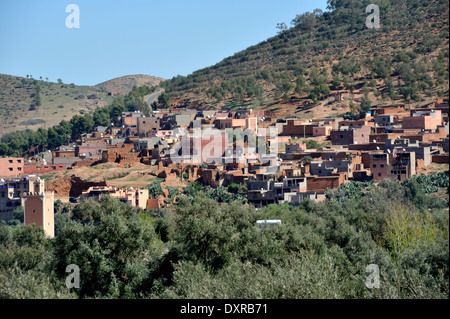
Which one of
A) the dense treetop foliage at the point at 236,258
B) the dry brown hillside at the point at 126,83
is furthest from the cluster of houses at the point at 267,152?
the dry brown hillside at the point at 126,83

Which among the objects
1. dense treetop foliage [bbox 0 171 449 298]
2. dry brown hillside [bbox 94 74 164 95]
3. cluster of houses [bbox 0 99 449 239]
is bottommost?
dense treetop foliage [bbox 0 171 449 298]

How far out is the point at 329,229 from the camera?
1831 centimetres

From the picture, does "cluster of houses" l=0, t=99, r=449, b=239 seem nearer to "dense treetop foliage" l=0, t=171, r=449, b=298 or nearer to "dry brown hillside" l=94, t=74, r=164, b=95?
"dense treetop foliage" l=0, t=171, r=449, b=298

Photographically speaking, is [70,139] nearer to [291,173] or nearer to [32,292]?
[291,173]

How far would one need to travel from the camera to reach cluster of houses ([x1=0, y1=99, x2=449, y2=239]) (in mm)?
29016

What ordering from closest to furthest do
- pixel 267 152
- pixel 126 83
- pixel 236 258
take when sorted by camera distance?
pixel 236 258 → pixel 267 152 → pixel 126 83

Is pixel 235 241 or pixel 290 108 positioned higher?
pixel 290 108

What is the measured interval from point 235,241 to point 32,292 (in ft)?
15.5

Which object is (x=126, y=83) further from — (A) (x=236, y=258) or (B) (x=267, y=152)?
(A) (x=236, y=258)

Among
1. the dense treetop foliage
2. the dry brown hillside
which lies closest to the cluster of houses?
the dense treetop foliage

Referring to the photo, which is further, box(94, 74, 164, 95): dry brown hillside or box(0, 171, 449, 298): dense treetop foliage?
box(94, 74, 164, 95): dry brown hillside

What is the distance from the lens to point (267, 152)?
117 ft

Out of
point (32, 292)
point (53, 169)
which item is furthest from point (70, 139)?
point (32, 292)

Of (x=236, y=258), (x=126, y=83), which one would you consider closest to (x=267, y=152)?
(x=236, y=258)
